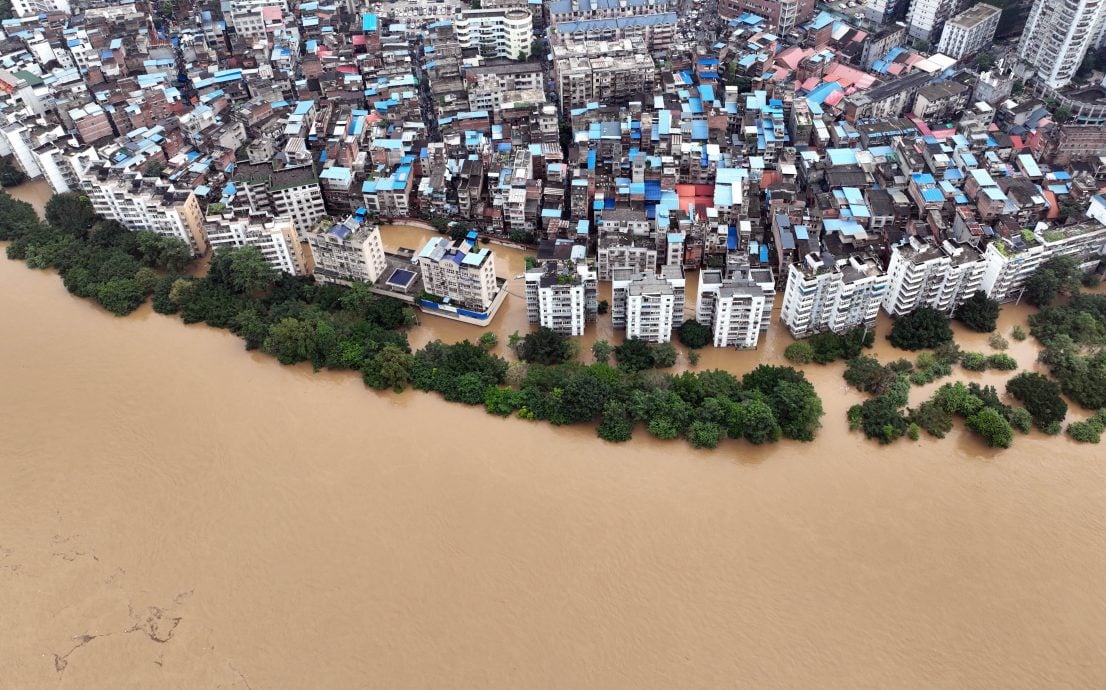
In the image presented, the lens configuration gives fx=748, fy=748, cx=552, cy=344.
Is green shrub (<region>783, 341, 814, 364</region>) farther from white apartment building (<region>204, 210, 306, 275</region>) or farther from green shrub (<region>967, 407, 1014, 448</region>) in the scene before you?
white apartment building (<region>204, 210, 306, 275</region>)

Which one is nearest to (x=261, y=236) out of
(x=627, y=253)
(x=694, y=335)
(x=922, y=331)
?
(x=627, y=253)

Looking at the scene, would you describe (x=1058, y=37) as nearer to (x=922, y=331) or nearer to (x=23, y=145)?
(x=922, y=331)

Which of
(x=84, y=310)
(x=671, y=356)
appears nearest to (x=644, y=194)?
(x=671, y=356)

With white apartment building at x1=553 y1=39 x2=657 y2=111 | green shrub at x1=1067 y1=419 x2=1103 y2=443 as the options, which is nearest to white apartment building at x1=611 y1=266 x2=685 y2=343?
green shrub at x1=1067 y1=419 x2=1103 y2=443

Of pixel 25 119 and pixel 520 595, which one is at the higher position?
pixel 25 119

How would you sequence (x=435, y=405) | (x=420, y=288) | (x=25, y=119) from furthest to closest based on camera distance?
(x=25, y=119) → (x=420, y=288) → (x=435, y=405)

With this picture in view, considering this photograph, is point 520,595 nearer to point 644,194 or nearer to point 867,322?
point 867,322
